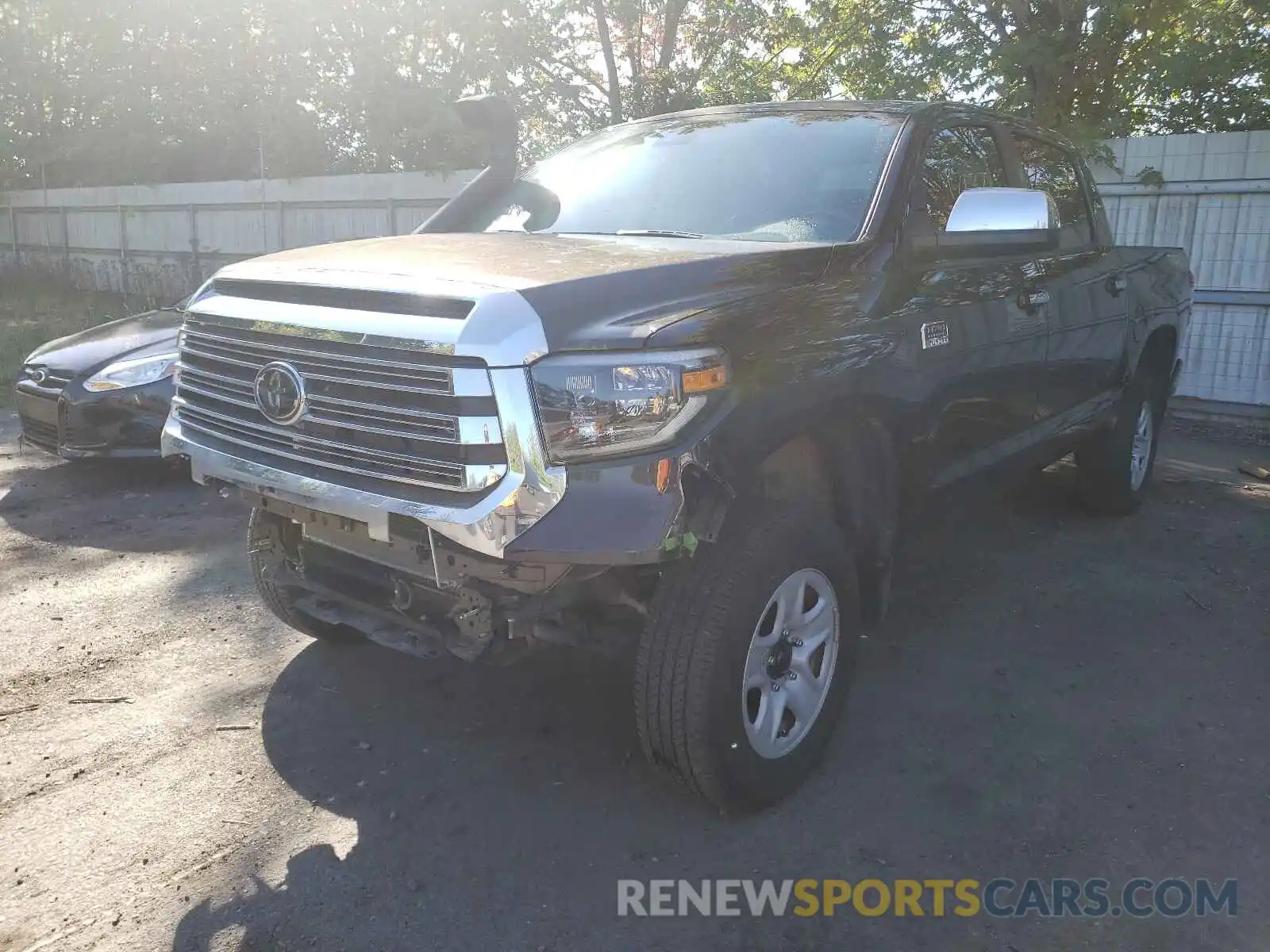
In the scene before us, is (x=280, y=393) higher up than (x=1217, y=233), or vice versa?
(x=1217, y=233)

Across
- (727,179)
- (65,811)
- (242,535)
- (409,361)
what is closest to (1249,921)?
(409,361)

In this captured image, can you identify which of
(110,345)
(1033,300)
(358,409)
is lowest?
(110,345)

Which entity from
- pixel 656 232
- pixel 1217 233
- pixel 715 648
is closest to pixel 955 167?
pixel 656 232

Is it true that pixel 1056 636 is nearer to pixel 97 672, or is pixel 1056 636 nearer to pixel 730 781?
pixel 730 781

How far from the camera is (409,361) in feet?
8.03

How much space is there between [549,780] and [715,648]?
2.74 feet

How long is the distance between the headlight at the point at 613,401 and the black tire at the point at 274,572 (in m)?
1.20

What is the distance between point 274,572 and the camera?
10.4 feet

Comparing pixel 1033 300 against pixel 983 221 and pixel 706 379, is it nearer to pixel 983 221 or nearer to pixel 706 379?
pixel 983 221

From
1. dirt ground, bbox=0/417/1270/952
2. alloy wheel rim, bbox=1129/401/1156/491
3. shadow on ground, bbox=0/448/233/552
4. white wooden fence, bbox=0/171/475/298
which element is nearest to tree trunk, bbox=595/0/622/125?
white wooden fence, bbox=0/171/475/298

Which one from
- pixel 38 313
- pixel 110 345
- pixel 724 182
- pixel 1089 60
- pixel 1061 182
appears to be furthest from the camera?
pixel 38 313

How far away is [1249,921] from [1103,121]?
29.1ft

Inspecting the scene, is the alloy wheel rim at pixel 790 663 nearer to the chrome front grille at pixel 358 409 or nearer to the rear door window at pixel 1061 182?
the chrome front grille at pixel 358 409

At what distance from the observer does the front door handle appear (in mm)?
3896
